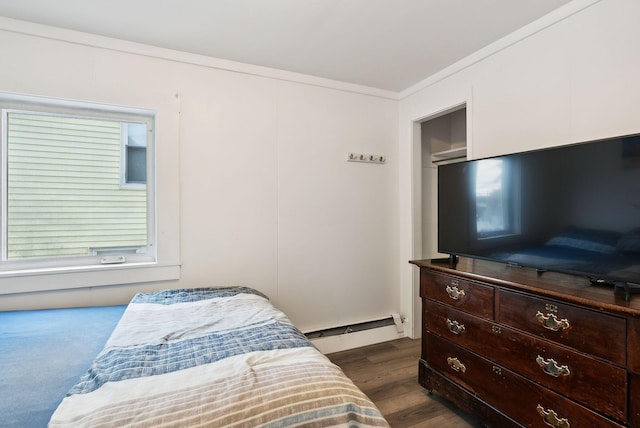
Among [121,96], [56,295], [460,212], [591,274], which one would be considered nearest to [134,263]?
[56,295]

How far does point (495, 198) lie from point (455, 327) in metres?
0.81

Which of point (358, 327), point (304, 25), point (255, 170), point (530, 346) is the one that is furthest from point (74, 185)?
point (530, 346)

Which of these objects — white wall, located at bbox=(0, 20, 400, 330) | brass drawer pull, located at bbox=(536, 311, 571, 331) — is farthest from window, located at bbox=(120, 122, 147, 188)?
brass drawer pull, located at bbox=(536, 311, 571, 331)

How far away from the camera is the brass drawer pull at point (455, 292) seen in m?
1.87

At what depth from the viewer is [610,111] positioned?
1631 millimetres

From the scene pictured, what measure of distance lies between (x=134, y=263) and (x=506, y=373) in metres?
2.44

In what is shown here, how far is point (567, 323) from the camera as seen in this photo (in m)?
1.34

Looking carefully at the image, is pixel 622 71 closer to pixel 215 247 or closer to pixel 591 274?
pixel 591 274

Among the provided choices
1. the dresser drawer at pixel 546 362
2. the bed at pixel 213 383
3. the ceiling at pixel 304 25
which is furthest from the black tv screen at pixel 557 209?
the bed at pixel 213 383

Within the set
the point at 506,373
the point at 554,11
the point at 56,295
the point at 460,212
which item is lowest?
the point at 506,373

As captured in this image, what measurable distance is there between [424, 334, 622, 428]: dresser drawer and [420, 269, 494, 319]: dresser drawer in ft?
0.86

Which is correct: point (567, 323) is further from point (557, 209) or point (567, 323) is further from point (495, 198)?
point (495, 198)

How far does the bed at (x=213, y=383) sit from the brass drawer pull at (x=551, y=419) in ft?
3.25

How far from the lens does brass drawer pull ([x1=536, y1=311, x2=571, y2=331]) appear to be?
135cm
